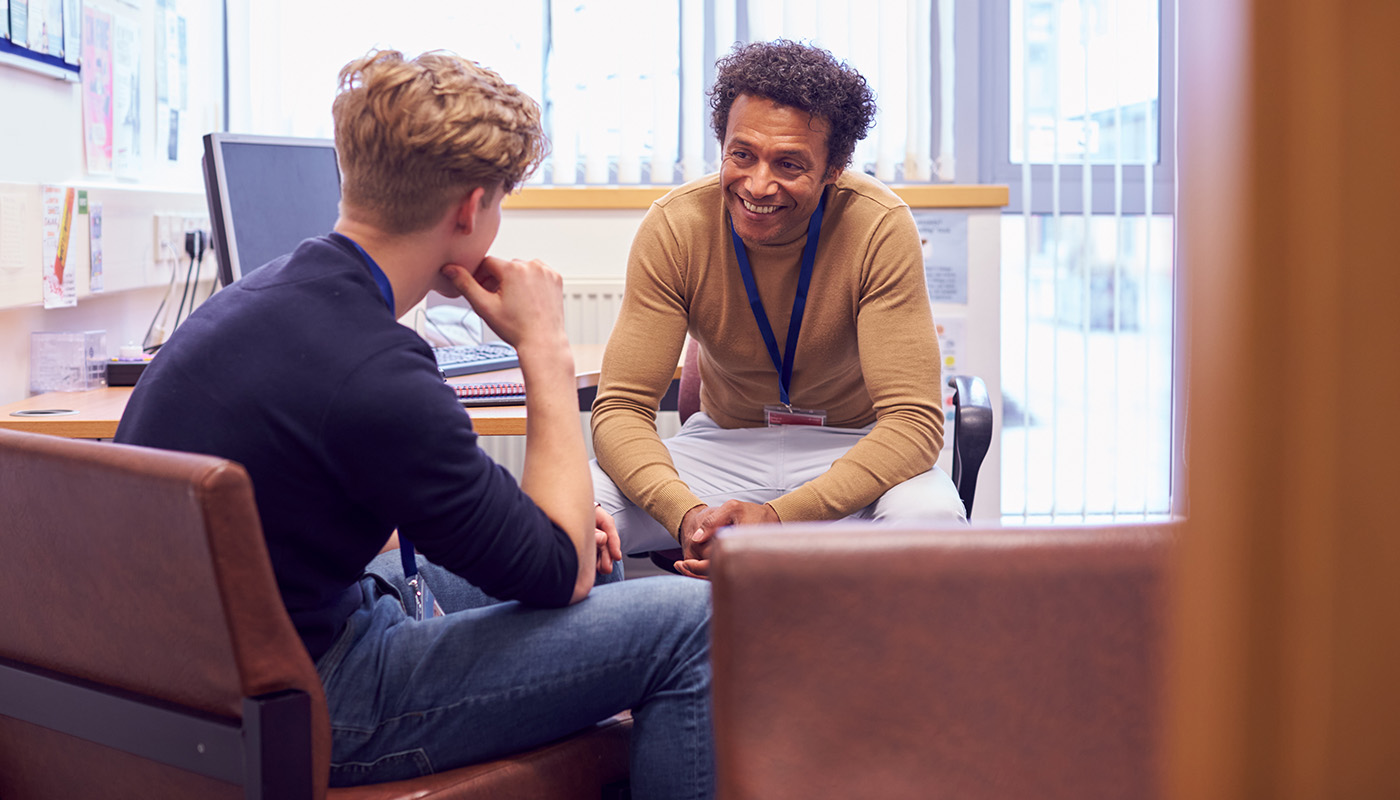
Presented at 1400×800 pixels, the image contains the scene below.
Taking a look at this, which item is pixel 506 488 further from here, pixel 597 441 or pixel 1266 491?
pixel 1266 491

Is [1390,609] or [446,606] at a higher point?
[1390,609]

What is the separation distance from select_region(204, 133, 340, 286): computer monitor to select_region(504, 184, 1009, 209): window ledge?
2.22ft

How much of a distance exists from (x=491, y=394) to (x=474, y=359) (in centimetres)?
35

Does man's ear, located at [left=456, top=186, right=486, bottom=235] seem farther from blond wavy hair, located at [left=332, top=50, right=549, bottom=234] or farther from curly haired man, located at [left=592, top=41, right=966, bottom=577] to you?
curly haired man, located at [left=592, top=41, right=966, bottom=577]

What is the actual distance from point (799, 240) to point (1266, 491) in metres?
1.65

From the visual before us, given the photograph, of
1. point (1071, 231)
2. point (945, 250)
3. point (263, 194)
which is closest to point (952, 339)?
point (945, 250)

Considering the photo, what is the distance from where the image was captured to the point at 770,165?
1.69 meters

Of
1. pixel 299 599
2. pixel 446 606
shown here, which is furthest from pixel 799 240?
pixel 299 599

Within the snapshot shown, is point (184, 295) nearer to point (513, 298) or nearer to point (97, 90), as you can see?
point (97, 90)

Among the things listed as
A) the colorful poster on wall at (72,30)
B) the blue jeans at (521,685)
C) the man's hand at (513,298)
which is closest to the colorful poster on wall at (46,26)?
the colorful poster on wall at (72,30)

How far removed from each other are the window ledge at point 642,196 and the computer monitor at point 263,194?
2.22ft

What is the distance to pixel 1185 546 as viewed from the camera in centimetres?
15

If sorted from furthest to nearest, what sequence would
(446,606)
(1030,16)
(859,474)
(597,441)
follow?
(1030,16)
(597,441)
(859,474)
(446,606)

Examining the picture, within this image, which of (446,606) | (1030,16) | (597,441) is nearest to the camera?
(446,606)
